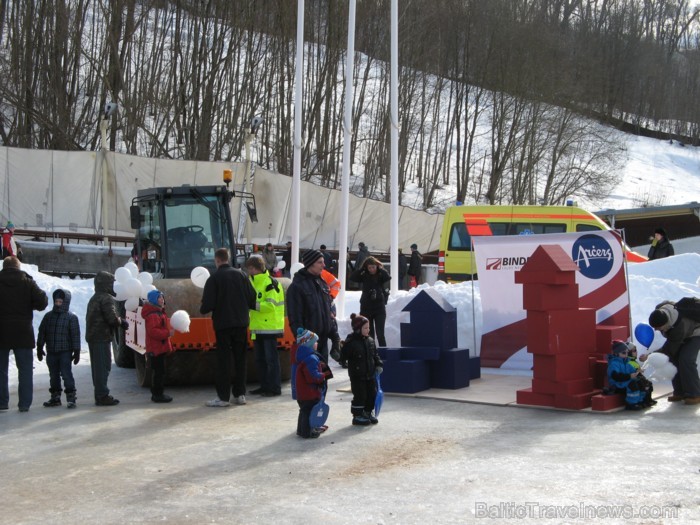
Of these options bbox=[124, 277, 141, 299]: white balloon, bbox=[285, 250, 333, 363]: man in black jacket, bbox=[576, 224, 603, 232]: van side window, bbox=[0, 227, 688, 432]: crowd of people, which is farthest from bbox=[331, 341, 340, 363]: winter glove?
bbox=[576, 224, 603, 232]: van side window

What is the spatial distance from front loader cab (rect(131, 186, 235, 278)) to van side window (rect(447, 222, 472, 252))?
8.18m

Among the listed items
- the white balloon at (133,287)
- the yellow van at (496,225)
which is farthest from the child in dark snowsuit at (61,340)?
the yellow van at (496,225)

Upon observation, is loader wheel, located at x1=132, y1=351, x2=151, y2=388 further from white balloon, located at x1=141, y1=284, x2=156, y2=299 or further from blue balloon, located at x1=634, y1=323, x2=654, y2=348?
blue balloon, located at x1=634, y1=323, x2=654, y2=348

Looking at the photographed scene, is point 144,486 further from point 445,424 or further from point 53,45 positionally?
point 53,45

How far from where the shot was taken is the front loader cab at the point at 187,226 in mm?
13633

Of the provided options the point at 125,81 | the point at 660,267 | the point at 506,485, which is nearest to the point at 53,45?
the point at 125,81

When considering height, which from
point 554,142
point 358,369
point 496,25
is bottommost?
point 358,369

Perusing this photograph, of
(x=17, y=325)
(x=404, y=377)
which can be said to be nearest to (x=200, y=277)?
(x=17, y=325)

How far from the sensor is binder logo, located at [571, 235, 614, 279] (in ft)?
40.7

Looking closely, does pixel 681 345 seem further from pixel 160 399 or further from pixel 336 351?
pixel 160 399

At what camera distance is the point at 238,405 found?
1076 cm

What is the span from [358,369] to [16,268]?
435cm

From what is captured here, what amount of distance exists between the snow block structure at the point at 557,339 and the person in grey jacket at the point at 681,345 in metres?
0.69

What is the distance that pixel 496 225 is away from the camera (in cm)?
2030
